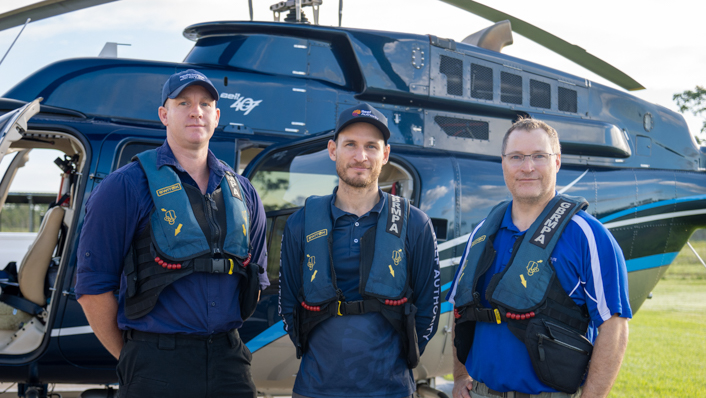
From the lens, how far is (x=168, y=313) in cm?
228

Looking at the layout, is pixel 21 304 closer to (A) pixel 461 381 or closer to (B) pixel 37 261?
(B) pixel 37 261

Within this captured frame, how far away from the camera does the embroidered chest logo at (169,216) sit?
7.57 ft

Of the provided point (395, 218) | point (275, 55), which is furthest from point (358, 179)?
point (275, 55)

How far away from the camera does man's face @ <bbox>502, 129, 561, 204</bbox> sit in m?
2.41

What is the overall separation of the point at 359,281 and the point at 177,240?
32.1 inches

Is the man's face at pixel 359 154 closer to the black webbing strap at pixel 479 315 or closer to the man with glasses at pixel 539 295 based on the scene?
the man with glasses at pixel 539 295

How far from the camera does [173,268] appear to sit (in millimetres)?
2279

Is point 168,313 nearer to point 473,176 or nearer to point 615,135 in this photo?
point 473,176

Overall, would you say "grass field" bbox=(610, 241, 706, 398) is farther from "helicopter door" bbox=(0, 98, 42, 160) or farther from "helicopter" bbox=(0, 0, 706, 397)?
"helicopter door" bbox=(0, 98, 42, 160)

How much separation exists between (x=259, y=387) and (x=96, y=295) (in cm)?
213

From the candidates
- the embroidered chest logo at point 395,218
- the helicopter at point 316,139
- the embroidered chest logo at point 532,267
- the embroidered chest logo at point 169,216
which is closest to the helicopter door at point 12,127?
the helicopter at point 316,139

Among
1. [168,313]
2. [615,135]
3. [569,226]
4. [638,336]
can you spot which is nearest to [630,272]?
[615,135]

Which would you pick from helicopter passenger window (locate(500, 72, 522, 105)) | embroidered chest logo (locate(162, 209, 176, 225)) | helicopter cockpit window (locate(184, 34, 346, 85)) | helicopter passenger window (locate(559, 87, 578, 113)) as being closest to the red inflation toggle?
embroidered chest logo (locate(162, 209, 176, 225))

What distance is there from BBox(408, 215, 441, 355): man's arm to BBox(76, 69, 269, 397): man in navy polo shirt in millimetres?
766
